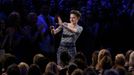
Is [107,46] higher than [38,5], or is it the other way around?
[38,5]

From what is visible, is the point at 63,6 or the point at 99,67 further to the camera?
the point at 63,6

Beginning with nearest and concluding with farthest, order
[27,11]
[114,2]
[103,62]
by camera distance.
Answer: [103,62] < [27,11] < [114,2]

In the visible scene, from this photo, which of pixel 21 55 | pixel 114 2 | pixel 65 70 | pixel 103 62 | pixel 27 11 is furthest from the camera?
pixel 114 2

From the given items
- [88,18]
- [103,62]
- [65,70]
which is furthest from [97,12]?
[65,70]

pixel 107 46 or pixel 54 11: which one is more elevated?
pixel 54 11

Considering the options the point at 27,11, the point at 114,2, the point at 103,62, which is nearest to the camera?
the point at 103,62

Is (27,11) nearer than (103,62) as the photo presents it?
No

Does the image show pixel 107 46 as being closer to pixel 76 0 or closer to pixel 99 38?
pixel 99 38

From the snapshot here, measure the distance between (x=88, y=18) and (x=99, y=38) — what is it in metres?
0.61

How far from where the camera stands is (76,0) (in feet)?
49.3

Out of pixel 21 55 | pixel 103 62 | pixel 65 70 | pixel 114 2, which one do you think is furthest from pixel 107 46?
pixel 65 70

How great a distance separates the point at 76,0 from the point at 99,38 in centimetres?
146

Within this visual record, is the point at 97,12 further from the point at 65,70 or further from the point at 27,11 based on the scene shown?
the point at 65,70

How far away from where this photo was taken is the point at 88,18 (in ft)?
47.0
